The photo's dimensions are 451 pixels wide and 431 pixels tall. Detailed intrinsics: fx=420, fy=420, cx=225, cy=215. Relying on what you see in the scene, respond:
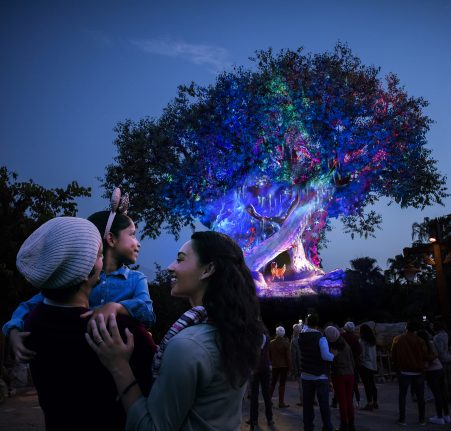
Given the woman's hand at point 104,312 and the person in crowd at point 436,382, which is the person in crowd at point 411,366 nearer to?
the person in crowd at point 436,382

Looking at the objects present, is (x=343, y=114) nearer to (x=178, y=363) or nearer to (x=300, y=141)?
(x=300, y=141)

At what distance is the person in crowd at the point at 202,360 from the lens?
1523 mm

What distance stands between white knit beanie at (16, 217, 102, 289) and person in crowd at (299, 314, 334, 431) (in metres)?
6.02

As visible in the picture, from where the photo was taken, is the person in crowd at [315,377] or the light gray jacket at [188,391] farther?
the person in crowd at [315,377]

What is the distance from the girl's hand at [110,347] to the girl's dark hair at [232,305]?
37 centimetres

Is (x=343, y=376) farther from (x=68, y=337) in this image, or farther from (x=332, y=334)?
(x=68, y=337)

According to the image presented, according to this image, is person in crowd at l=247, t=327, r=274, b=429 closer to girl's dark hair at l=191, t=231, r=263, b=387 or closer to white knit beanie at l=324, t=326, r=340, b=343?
white knit beanie at l=324, t=326, r=340, b=343

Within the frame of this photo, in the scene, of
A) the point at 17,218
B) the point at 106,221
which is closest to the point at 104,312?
the point at 106,221

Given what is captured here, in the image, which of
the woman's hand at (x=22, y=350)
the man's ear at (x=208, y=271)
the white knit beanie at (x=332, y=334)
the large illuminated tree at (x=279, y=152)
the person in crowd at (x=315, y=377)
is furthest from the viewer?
the large illuminated tree at (x=279, y=152)

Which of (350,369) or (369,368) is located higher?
(350,369)

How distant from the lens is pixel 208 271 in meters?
1.93

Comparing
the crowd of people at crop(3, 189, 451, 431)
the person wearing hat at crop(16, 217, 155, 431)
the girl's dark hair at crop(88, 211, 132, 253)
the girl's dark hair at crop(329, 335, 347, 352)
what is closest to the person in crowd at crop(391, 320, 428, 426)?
the girl's dark hair at crop(329, 335, 347, 352)

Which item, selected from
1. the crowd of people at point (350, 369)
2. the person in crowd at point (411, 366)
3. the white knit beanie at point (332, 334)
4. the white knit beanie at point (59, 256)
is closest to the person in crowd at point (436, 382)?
the crowd of people at point (350, 369)

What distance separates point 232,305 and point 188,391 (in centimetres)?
38
